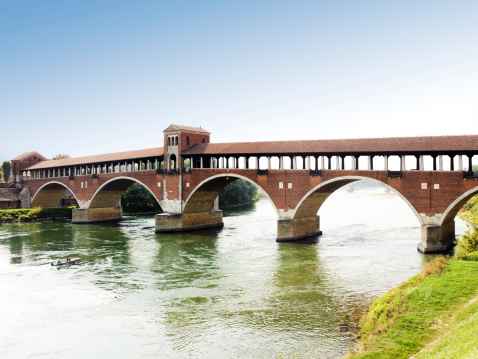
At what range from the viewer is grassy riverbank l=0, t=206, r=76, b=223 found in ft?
189

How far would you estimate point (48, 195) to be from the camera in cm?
6725

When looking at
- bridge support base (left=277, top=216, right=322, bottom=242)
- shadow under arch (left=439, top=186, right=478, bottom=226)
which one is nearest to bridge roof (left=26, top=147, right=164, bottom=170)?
bridge support base (left=277, top=216, right=322, bottom=242)

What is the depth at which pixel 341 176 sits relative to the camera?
31.7 m

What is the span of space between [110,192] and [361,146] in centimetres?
3489

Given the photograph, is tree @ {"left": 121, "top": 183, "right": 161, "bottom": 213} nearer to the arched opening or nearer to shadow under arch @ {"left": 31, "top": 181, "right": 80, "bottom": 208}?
shadow under arch @ {"left": 31, "top": 181, "right": 80, "bottom": 208}

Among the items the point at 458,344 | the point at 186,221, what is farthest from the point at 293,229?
the point at 458,344

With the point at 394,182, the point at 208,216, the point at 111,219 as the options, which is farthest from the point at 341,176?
the point at 111,219

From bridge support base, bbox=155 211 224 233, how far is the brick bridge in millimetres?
97

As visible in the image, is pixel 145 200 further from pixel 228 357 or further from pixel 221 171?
pixel 228 357

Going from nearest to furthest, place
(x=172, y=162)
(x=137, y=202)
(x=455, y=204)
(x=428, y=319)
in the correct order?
(x=428, y=319) < (x=455, y=204) < (x=172, y=162) < (x=137, y=202)

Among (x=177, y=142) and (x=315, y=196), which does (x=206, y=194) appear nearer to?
(x=177, y=142)

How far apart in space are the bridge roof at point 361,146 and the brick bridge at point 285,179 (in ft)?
0.19

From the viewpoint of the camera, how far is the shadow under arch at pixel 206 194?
4100cm

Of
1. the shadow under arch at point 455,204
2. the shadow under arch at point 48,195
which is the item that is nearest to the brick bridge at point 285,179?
the shadow under arch at point 455,204
